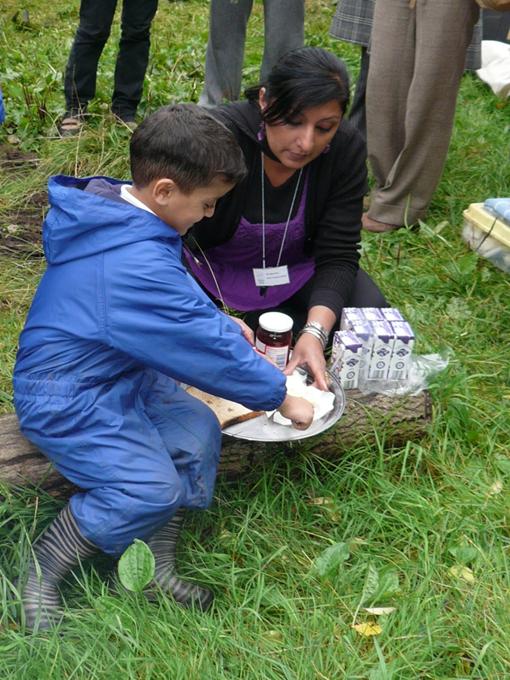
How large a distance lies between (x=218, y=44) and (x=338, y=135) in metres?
2.08

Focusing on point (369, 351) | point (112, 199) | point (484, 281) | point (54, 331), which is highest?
point (112, 199)

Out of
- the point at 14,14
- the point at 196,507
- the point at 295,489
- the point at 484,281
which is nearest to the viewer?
the point at 196,507

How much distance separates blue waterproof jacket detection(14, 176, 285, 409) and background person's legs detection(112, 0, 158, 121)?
267 cm

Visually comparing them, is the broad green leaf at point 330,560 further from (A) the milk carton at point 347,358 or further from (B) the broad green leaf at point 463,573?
(A) the milk carton at point 347,358

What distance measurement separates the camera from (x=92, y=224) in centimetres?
196

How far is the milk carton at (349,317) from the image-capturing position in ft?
8.55

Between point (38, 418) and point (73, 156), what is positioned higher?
point (38, 418)

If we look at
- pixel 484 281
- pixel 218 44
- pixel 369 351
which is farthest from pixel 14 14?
pixel 369 351

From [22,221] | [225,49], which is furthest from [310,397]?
[225,49]

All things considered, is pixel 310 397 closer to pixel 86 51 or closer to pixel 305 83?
pixel 305 83

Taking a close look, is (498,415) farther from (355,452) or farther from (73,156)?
(73,156)

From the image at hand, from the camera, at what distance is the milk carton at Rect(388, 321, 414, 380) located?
2.53 meters

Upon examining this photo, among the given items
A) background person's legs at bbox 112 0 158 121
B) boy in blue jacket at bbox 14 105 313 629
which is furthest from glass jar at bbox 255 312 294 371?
background person's legs at bbox 112 0 158 121

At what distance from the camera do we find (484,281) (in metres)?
3.58
